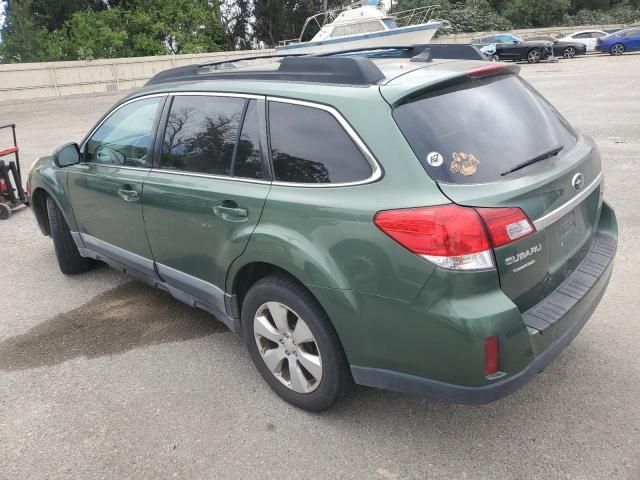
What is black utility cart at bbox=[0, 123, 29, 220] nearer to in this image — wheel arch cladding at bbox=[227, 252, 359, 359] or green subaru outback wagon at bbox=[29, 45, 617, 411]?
green subaru outback wagon at bbox=[29, 45, 617, 411]

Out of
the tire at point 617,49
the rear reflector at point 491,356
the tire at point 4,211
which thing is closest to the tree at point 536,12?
the tire at point 617,49

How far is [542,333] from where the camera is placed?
7.59 feet

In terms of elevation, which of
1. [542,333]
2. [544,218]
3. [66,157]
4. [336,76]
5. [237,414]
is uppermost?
[336,76]

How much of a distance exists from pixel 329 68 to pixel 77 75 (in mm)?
26719

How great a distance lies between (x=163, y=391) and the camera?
3.19m

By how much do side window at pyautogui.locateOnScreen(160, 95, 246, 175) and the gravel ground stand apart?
1.24 meters

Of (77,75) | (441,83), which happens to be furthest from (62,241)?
(77,75)

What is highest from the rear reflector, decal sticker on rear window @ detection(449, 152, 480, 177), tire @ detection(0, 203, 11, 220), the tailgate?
decal sticker on rear window @ detection(449, 152, 480, 177)

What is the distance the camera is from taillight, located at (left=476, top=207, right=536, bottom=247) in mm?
2182

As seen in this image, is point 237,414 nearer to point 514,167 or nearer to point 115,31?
point 514,167

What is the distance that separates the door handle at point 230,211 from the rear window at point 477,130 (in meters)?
0.94

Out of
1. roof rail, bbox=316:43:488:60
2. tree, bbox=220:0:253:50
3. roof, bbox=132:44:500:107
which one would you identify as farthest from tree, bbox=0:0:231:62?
roof, bbox=132:44:500:107

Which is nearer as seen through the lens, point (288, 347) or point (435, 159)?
point (435, 159)

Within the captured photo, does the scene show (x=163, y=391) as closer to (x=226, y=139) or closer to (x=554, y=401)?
(x=226, y=139)
